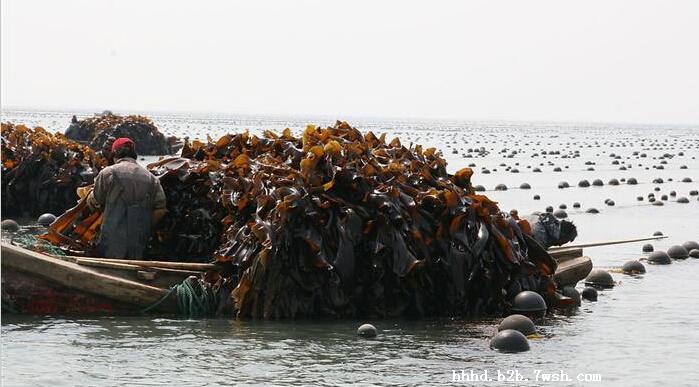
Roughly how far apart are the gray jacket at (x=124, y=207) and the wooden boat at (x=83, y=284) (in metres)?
0.79

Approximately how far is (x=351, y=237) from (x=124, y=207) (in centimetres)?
307

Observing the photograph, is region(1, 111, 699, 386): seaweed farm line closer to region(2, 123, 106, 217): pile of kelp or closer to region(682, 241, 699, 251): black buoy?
region(682, 241, 699, 251): black buoy

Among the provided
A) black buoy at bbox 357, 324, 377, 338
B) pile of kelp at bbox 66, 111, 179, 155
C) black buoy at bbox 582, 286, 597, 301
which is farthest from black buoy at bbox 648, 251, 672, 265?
pile of kelp at bbox 66, 111, 179, 155

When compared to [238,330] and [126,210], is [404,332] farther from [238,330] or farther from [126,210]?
[126,210]

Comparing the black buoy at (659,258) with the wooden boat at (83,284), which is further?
the black buoy at (659,258)

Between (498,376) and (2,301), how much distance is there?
236 inches

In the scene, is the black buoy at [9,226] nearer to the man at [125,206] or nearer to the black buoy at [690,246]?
the man at [125,206]

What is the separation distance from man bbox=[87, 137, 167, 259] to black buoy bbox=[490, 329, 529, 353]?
5.10 m

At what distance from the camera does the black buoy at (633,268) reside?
19.1 metres

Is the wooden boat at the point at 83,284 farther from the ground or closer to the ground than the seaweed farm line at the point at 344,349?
farther from the ground

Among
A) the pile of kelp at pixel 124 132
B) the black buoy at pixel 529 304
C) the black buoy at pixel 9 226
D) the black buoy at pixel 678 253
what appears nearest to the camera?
the black buoy at pixel 529 304

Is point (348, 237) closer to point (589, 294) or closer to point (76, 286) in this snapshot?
point (76, 286)

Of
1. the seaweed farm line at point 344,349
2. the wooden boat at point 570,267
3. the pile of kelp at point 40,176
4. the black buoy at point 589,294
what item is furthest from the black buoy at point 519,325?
the pile of kelp at point 40,176

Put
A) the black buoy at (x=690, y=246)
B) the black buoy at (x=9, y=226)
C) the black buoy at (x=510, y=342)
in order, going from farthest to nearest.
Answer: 1. the black buoy at (x=9, y=226)
2. the black buoy at (x=690, y=246)
3. the black buoy at (x=510, y=342)
